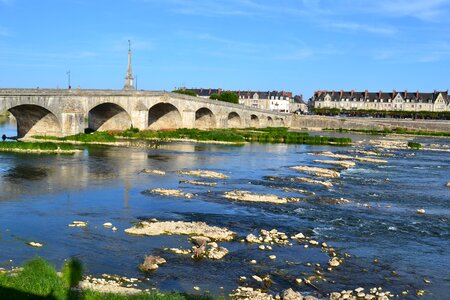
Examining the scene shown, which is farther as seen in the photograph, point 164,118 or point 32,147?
point 164,118

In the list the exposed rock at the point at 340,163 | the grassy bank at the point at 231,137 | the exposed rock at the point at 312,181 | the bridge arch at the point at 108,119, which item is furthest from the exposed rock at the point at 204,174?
the bridge arch at the point at 108,119

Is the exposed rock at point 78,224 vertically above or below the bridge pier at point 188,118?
below

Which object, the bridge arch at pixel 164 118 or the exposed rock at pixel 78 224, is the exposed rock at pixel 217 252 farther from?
the bridge arch at pixel 164 118

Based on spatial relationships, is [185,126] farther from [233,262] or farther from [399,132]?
[233,262]

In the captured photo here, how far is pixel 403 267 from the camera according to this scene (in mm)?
18188

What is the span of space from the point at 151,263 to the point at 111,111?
54.7 meters

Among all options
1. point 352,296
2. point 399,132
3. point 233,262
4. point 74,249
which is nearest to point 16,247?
point 74,249

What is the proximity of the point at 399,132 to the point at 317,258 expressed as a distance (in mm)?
94775

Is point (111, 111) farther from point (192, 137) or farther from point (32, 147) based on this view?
point (32, 147)

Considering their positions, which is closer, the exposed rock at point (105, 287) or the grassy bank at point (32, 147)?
the exposed rock at point (105, 287)

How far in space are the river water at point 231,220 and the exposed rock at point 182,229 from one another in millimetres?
619

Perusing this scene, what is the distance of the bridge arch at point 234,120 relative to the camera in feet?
330

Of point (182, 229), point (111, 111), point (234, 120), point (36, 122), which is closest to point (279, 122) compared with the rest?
point (234, 120)

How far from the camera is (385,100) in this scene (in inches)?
6230
